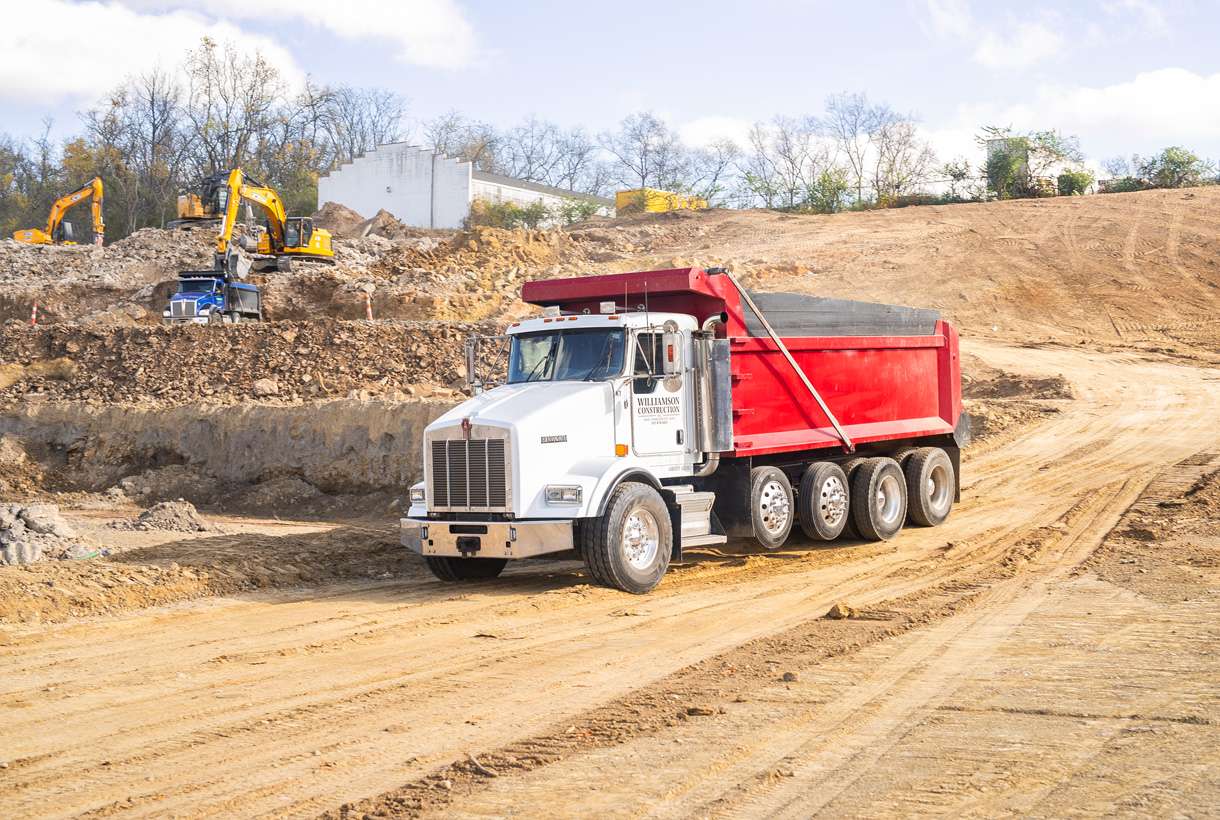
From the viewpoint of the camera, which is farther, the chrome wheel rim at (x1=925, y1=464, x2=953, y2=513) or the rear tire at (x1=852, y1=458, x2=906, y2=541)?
the chrome wheel rim at (x1=925, y1=464, x2=953, y2=513)

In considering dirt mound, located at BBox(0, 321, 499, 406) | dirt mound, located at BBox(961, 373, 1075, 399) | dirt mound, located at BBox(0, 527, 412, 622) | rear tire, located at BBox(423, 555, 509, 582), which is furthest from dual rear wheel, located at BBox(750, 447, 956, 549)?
dirt mound, located at BBox(0, 321, 499, 406)

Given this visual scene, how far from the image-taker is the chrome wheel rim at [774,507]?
1335cm

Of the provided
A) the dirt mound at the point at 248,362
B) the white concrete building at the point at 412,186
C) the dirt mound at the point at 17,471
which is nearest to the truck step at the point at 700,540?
the dirt mound at the point at 248,362

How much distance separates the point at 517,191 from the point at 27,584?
53.8 m

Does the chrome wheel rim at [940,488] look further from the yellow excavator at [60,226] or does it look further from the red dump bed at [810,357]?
the yellow excavator at [60,226]

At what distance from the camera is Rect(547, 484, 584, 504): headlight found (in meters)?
11.5

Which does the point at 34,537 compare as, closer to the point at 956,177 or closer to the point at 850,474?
the point at 850,474

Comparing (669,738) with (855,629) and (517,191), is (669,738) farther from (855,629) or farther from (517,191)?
(517,191)

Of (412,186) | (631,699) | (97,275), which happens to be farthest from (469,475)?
(412,186)

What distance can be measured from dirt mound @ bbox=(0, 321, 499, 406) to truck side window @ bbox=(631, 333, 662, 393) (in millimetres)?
12686

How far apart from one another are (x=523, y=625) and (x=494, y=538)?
1.21 m

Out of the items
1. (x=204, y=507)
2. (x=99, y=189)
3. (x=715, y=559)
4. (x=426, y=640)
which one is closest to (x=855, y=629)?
(x=426, y=640)

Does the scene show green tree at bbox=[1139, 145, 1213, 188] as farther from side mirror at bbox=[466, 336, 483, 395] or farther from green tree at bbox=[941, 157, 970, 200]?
side mirror at bbox=[466, 336, 483, 395]

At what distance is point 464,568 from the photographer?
12938mm
